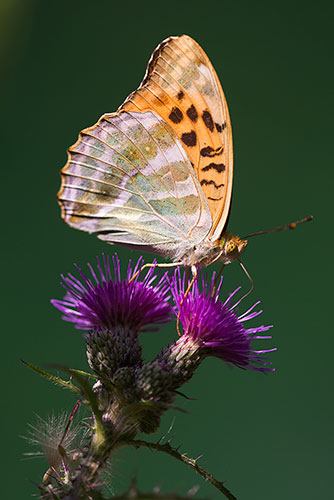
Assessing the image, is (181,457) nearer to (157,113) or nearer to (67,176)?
(67,176)

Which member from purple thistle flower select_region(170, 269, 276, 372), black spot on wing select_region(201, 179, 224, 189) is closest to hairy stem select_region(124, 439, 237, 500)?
purple thistle flower select_region(170, 269, 276, 372)

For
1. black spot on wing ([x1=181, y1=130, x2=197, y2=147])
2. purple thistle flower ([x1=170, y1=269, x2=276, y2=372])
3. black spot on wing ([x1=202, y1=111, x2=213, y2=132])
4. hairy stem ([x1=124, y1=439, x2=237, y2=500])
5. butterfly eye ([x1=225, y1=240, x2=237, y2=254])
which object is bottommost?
hairy stem ([x1=124, y1=439, x2=237, y2=500])

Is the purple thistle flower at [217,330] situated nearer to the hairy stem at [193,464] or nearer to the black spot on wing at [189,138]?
the hairy stem at [193,464]

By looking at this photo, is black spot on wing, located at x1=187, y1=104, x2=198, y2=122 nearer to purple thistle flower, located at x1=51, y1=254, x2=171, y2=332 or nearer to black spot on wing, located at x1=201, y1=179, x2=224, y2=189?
black spot on wing, located at x1=201, y1=179, x2=224, y2=189

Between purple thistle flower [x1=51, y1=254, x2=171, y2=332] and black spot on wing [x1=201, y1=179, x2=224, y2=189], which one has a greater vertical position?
black spot on wing [x1=201, y1=179, x2=224, y2=189]

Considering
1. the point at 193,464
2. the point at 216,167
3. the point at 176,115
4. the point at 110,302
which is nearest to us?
the point at 193,464

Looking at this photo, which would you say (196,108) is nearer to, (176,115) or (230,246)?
(176,115)

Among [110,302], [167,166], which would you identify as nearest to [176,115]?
[167,166]
